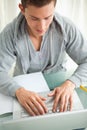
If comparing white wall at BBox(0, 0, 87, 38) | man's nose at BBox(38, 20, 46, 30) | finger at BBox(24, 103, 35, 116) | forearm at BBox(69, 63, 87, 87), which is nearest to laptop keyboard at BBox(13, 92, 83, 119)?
finger at BBox(24, 103, 35, 116)

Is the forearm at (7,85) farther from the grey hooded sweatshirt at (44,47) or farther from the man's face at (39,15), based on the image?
the man's face at (39,15)

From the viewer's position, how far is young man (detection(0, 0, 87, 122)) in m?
0.88

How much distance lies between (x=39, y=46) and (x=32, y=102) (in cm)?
34

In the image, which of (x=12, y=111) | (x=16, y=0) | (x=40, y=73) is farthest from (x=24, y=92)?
(x=16, y=0)

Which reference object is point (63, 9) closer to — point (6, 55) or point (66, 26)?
point (66, 26)

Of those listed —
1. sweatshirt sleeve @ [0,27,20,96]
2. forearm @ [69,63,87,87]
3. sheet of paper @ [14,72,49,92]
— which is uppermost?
sweatshirt sleeve @ [0,27,20,96]

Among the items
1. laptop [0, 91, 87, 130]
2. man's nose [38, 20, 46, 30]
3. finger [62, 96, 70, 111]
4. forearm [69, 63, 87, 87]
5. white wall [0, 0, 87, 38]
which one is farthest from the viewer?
white wall [0, 0, 87, 38]

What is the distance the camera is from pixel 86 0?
5.23 ft

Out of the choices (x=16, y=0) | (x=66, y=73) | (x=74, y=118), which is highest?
(x=16, y=0)

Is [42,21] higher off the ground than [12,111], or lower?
higher

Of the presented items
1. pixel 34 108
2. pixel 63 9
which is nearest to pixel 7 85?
pixel 34 108

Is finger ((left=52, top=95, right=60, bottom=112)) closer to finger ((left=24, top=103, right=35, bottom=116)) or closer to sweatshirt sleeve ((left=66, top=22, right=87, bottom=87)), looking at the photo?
finger ((left=24, top=103, right=35, bottom=116))

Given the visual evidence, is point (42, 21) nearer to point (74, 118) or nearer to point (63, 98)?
point (63, 98)

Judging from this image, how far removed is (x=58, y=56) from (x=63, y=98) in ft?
1.10
